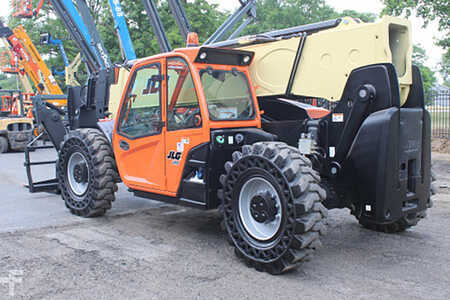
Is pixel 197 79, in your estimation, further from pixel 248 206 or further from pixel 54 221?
pixel 54 221

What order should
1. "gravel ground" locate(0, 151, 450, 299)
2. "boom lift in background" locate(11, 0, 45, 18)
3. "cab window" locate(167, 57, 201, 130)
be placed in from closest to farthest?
"gravel ground" locate(0, 151, 450, 299), "cab window" locate(167, 57, 201, 130), "boom lift in background" locate(11, 0, 45, 18)

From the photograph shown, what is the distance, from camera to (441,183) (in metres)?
9.65

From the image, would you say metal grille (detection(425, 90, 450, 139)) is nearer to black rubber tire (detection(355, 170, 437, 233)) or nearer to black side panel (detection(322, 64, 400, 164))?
black rubber tire (detection(355, 170, 437, 233))

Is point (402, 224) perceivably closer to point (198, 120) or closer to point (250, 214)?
point (250, 214)

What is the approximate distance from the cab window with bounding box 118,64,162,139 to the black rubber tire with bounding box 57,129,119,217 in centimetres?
49

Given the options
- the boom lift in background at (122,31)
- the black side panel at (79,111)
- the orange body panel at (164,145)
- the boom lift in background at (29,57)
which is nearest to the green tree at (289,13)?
the boom lift in background at (29,57)

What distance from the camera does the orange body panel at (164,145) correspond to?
5320 millimetres

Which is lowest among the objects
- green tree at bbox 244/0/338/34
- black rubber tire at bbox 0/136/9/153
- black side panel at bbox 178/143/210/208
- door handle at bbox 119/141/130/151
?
black rubber tire at bbox 0/136/9/153

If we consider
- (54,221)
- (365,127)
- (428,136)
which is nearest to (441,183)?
(428,136)

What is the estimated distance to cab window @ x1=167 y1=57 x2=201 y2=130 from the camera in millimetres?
5398

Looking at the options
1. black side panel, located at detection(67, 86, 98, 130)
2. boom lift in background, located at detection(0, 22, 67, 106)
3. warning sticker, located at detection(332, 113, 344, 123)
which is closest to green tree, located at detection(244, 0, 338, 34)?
boom lift in background, located at detection(0, 22, 67, 106)

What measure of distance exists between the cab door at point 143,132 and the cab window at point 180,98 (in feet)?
0.38

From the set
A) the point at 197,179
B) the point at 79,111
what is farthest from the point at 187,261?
the point at 79,111

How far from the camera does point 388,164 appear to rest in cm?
443
